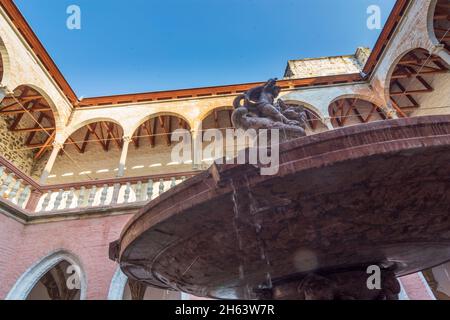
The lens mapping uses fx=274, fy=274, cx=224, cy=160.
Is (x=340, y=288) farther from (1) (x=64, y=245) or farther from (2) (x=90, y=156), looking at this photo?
(2) (x=90, y=156)

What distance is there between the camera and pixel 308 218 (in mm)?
1682

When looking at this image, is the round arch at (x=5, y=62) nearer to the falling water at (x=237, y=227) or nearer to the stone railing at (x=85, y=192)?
the stone railing at (x=85, y=192)

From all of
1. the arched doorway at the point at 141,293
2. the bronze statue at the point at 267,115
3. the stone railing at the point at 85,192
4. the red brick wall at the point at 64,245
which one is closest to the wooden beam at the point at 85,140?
the stone railing at the point at 85,192

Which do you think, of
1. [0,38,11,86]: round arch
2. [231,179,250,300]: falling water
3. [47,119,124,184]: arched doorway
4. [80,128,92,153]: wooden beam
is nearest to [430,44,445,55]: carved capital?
[231,179,250,300]: falling water

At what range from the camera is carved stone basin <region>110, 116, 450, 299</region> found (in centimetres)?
136

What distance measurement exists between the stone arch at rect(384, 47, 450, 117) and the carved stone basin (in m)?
10.7

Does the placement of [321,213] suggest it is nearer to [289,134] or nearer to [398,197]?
[398,197]

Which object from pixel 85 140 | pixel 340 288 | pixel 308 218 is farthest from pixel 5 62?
pixel 340 288

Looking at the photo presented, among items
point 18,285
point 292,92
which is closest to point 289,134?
point 18,285

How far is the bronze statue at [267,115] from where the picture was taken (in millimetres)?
2443

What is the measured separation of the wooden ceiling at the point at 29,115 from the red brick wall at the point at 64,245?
18.7 ft

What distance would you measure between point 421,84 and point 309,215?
15275 mm

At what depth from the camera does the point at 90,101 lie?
38.8ft
